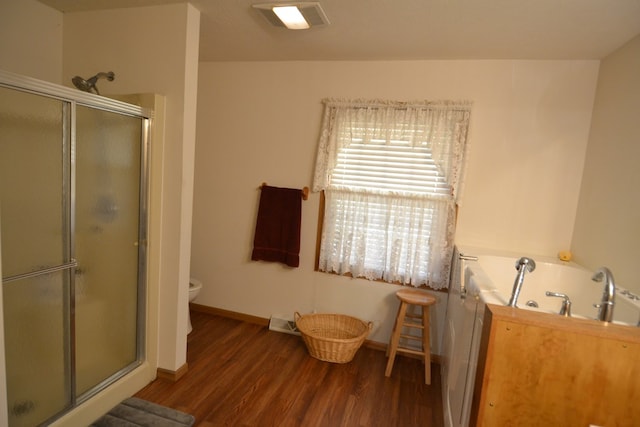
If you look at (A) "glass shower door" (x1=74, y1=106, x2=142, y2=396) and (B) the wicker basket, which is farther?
(B) the wicker basket

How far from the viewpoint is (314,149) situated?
8.78 feet

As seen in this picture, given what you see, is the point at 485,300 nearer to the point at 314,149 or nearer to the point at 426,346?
the point at 426,346

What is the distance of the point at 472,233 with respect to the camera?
243cm

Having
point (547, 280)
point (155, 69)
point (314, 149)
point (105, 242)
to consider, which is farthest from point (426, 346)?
point (155, 69)

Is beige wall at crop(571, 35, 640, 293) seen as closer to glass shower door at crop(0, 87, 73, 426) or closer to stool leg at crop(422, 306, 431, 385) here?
stool leg at crop(422, 306, 431, 385)

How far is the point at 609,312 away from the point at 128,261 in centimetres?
228

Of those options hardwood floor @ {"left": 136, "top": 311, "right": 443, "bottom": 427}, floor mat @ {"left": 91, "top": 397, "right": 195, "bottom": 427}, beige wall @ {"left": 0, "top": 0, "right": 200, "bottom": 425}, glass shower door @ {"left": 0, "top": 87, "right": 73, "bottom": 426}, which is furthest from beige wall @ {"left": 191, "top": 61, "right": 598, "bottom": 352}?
glass shower door @ {"left": 0, "top": 87, "right": 73, "bottom": 426}

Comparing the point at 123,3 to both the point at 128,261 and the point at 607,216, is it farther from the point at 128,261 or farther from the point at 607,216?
the point at 607,216

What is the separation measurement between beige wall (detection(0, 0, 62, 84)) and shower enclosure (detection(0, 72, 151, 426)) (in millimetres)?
820

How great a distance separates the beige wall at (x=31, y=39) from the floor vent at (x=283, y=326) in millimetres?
2351

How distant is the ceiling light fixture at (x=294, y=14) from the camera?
5.70ft

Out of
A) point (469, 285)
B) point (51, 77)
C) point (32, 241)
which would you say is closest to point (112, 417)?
point (32, 241)

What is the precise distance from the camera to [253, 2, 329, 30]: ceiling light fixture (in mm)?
1736

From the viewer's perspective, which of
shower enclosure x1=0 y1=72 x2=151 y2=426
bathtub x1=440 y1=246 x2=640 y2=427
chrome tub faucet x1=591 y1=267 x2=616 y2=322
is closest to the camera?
chrome tub faucet x1=591 y1=267 x2=616 y2=322
